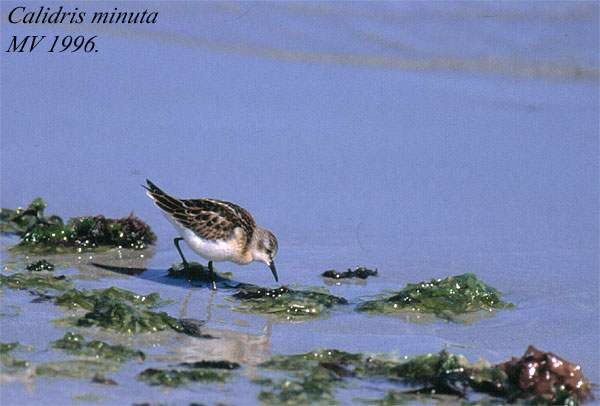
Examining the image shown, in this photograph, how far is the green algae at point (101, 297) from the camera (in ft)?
21.0

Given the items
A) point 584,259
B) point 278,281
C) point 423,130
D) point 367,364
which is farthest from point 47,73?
point 367,364

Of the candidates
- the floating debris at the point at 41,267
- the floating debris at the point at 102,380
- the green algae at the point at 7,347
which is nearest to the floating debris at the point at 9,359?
the green algae at the point at 7,347

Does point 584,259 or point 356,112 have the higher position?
point 356,112

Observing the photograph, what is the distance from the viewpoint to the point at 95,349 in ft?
18.4

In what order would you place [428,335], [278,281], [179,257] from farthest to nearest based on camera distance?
[179,257], [278,281], [428,335]

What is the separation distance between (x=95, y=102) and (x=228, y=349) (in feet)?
16.1

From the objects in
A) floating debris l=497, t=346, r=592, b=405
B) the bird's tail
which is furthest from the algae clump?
floating debris l=497, t=346, r=592, b=405

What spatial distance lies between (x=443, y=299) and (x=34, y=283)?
2.12 m

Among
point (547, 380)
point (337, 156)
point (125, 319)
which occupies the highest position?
point (337, 156)

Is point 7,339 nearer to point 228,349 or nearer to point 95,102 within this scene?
point 228,349

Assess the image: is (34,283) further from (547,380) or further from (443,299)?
(547,380)

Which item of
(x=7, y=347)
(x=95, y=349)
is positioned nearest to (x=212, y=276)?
(x=95, y=349)

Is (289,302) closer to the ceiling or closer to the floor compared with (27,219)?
closer to the floor

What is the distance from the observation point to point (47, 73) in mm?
11047
